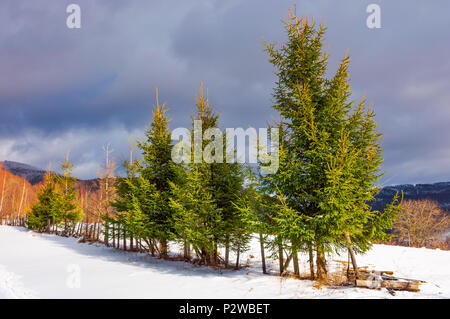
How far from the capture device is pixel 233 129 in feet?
39.9

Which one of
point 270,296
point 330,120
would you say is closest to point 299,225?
point 270,296

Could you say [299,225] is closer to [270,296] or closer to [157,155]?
[270,296]

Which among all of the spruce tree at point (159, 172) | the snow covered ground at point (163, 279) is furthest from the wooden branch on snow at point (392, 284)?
the spruce tree at point (159, 172)

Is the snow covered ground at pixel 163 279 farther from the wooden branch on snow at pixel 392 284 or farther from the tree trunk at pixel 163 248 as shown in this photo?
the tree trunk at pixel 163 248

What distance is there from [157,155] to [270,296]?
33.3 feet

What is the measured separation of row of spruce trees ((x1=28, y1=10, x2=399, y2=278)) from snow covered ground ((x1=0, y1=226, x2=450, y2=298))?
137cm

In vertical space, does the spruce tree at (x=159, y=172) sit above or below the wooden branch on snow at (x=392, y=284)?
above

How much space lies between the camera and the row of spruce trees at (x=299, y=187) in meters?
8.19

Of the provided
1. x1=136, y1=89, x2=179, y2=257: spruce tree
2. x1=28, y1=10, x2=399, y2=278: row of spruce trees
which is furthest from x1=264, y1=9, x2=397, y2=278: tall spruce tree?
x1=136, y1=89, x2=179, y2=257: spruce tree

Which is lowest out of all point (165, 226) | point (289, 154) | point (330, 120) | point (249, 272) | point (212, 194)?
point (249, 272)

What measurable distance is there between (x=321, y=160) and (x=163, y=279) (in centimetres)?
815

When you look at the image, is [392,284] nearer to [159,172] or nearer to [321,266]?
[321,266]

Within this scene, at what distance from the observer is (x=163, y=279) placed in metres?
9.93

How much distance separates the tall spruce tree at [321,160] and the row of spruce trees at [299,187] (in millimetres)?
38
